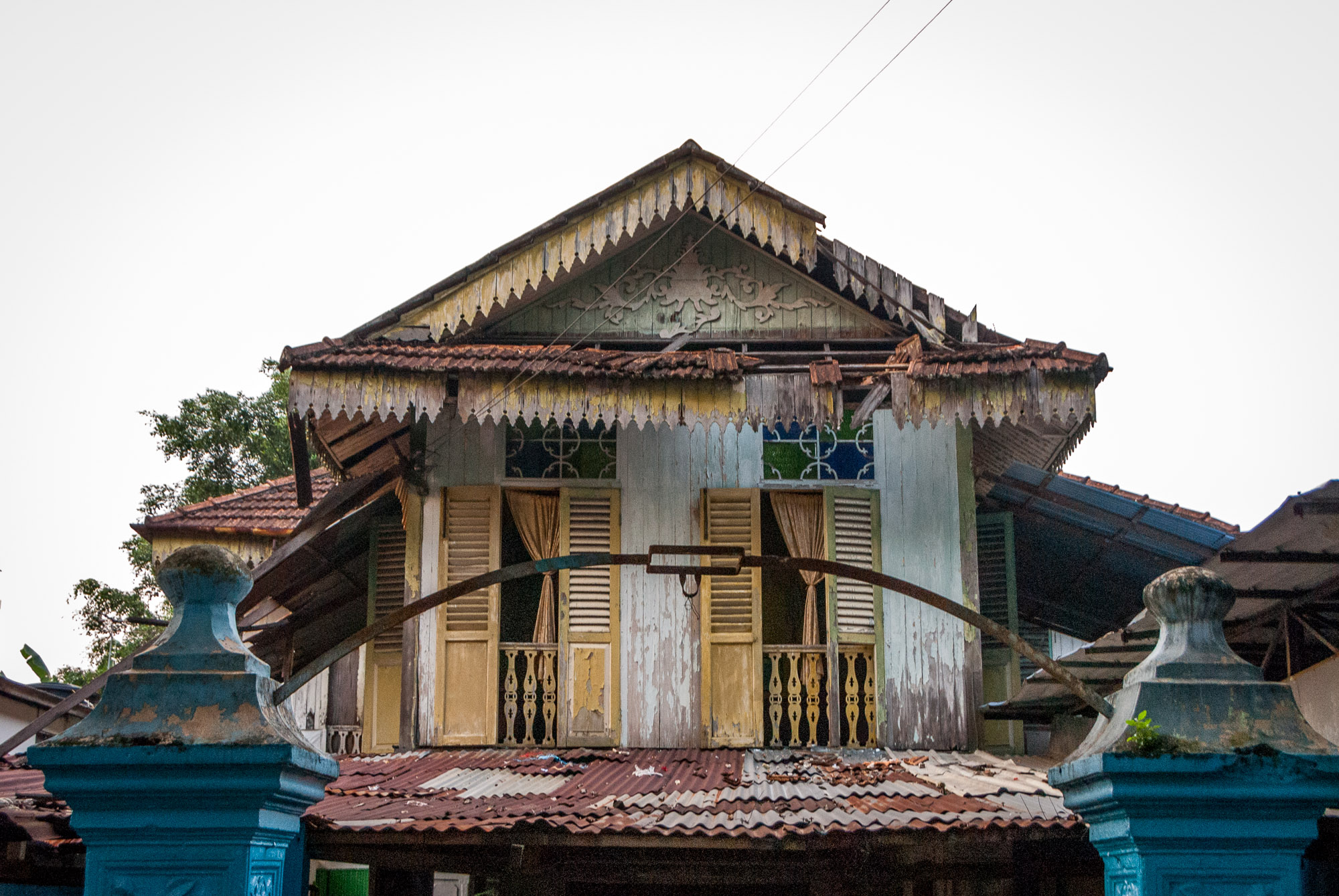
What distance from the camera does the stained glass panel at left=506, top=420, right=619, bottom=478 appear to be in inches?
398

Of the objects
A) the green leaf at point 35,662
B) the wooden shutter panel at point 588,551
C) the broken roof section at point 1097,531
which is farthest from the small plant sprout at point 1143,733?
the green leaf at point 35,662

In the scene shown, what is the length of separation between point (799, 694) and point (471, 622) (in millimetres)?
2344

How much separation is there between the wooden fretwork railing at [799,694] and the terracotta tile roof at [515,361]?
6.81 feet

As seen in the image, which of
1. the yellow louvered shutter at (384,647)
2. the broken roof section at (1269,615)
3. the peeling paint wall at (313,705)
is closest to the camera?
the broken roof section at (1269,615)

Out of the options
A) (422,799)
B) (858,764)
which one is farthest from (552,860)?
(858,764)

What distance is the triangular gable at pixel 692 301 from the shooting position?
1030cm

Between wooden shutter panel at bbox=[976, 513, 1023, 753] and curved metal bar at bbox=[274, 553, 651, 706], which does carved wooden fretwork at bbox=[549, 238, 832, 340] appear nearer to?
wooden shutter panel at bbox=[976, 513, 1023, 753]

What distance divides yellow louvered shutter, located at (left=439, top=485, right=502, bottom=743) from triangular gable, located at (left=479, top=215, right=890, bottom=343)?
1.30 meters

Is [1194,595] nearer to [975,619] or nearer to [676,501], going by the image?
[975,619]

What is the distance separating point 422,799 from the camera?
7734 millimetres

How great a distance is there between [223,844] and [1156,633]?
227 inches

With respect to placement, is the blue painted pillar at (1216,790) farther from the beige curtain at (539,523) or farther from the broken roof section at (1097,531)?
the broken roof section at (1097,531)

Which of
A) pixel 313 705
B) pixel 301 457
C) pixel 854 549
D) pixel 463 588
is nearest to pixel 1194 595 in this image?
pixel 463 588

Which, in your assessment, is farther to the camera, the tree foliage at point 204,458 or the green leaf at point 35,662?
the tree foliage at point 204,458
